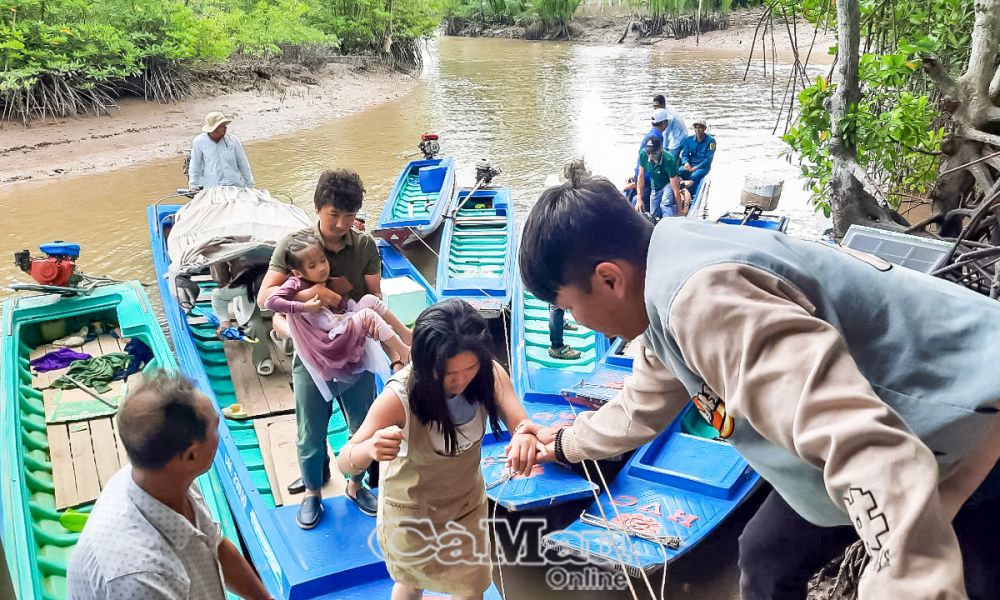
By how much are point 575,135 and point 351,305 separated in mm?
15520

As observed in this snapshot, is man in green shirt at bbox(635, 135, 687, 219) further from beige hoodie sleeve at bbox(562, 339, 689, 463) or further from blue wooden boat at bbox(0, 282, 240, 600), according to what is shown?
beige hoodie sleeve at bbox(562, 339, 689, 463)

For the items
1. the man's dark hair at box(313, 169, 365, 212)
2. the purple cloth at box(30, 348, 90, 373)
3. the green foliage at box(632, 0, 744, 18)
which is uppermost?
the green foliage at box(632, 0, 744, 18)

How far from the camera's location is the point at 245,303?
16.4 feet

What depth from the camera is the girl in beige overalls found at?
2.14 m

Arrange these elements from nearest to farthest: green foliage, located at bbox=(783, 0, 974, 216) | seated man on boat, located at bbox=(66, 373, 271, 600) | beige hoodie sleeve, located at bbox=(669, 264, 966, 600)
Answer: beige hoodie sleeve, located at bbox=(669, 264, 966, 600) < seated man on boat, located at bbox=(66, 373, 271, 600) < green foliage, located at bbox=(783, 0, 974, 216)

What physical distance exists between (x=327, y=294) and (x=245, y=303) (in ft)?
6.58

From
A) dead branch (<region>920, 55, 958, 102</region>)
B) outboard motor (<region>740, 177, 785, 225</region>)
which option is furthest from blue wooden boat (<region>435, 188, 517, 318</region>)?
dead branch (<region>920, 55, 958, 102</region>)

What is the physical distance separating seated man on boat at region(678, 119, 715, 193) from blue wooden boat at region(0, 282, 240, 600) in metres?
6.40

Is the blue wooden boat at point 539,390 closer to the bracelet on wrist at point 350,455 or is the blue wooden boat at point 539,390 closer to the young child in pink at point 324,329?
the young child in pink at point 324,329

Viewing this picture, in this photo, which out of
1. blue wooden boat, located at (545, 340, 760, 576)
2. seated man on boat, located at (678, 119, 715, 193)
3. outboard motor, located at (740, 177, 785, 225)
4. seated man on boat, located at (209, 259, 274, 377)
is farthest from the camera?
seated man on boat, located at (678, 119, 715, 193)

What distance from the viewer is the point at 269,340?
5.12m

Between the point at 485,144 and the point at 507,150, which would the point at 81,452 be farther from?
the point at 485,144

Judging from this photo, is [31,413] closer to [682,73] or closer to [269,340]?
[269,340]

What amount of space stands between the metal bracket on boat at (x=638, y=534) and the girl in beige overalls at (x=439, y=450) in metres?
1.29
